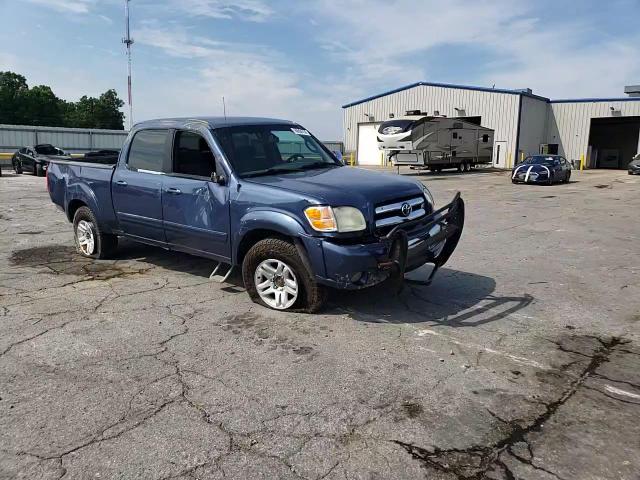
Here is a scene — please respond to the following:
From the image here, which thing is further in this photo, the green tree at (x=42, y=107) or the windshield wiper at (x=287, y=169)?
the green tree at (x=42, y=107)

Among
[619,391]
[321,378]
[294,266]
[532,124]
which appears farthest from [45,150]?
[532,124]

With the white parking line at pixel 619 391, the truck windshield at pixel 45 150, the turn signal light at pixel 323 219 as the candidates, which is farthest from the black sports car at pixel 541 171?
the truck windshield at pixel 45 150

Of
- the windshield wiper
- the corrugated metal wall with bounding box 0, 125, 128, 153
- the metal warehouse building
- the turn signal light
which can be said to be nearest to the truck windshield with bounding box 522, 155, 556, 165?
the metal warehouse building

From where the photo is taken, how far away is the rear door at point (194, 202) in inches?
211

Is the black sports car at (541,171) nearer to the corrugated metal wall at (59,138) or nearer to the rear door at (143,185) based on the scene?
the rear door at (143,185)

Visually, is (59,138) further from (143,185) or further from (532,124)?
(143,185)

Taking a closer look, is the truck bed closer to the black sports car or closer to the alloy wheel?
the alloy wheel

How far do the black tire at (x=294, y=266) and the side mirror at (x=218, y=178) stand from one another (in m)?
0.76

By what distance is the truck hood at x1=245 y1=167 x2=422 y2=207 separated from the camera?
464cm

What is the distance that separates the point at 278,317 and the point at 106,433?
2.14 m

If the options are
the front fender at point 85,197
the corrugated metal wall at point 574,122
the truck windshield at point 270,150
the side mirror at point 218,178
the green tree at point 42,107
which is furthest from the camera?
the green tree at point 42,107

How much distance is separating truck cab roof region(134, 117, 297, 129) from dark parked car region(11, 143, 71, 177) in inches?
875

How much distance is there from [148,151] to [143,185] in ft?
1.44

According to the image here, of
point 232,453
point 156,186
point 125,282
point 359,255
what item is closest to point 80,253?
point 125,282
